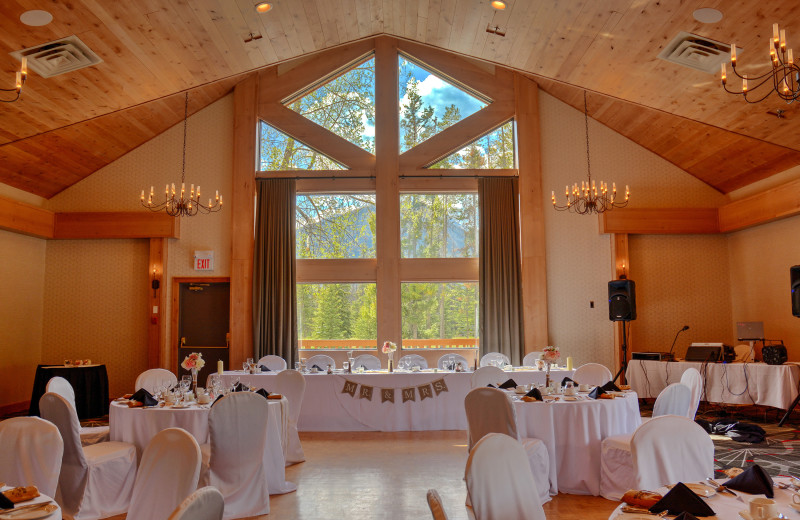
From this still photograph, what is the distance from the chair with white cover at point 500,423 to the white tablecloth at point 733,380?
4354mm

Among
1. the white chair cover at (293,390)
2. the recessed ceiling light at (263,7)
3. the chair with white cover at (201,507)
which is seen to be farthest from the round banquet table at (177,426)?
the recessed ceiling light at (263,7)

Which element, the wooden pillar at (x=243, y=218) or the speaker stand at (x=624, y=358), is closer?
the speaker stand at (x=624, y=358)

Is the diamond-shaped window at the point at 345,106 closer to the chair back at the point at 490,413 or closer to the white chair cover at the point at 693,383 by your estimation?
the white chair cover at the point at 693,383

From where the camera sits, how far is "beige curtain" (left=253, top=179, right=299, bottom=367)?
1005cm

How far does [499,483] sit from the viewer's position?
2781mm

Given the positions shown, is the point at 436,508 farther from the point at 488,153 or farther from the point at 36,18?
the point at 488,153

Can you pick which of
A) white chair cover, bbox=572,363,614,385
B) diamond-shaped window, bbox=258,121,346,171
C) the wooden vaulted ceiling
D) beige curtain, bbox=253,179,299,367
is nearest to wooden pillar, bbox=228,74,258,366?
beige curtain, bbox=253,179,299,367

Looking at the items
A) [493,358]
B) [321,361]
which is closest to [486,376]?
[493,358]

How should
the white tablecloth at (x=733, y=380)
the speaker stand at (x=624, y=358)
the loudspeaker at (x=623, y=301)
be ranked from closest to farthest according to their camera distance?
the white tablecloth at (x=733, y=380) < the loudspeaker at (x=623, y=301) < the speaker stand at (x=624, y=358)

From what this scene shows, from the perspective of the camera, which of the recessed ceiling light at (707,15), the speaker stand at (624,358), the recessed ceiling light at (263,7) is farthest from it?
the speaker stand at (624,358)

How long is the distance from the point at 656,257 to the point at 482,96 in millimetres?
4019

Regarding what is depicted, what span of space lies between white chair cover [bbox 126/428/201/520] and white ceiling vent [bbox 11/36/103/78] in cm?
448

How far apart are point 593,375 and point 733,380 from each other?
261 centimetres

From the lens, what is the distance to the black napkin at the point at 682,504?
238cm
